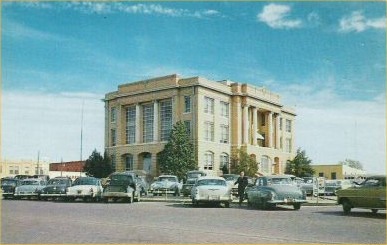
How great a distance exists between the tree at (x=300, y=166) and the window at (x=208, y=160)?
16.2 meters

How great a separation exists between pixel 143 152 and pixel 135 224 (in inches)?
1861

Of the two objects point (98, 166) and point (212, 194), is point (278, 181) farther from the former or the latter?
point (98, 166)

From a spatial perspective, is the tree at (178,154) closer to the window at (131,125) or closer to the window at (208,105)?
the window at (208,105)

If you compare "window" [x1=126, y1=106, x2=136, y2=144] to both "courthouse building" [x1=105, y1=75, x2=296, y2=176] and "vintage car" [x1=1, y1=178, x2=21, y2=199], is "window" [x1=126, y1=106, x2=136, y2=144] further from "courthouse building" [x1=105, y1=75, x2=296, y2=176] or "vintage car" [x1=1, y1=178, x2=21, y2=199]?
"vintage car" [x1=1, y1=178, x2=21, y2=199]

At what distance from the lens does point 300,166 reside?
230 ft

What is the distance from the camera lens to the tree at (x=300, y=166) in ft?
229

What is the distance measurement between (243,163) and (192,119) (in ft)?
25.2

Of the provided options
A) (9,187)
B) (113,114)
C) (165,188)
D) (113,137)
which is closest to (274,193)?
(165,188)

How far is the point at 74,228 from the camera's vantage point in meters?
12.5

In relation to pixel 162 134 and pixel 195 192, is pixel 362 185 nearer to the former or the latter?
pixel 195 192

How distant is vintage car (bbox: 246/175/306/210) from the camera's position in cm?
2012

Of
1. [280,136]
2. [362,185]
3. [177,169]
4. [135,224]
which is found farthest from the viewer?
[280,136]

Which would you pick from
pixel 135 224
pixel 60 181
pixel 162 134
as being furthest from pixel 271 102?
pixel 135 224

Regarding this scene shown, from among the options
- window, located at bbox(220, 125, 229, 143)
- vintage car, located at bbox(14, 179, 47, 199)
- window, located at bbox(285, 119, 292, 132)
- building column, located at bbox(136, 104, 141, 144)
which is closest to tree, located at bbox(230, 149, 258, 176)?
window, located at bbox(220, 125, 229, 143)
